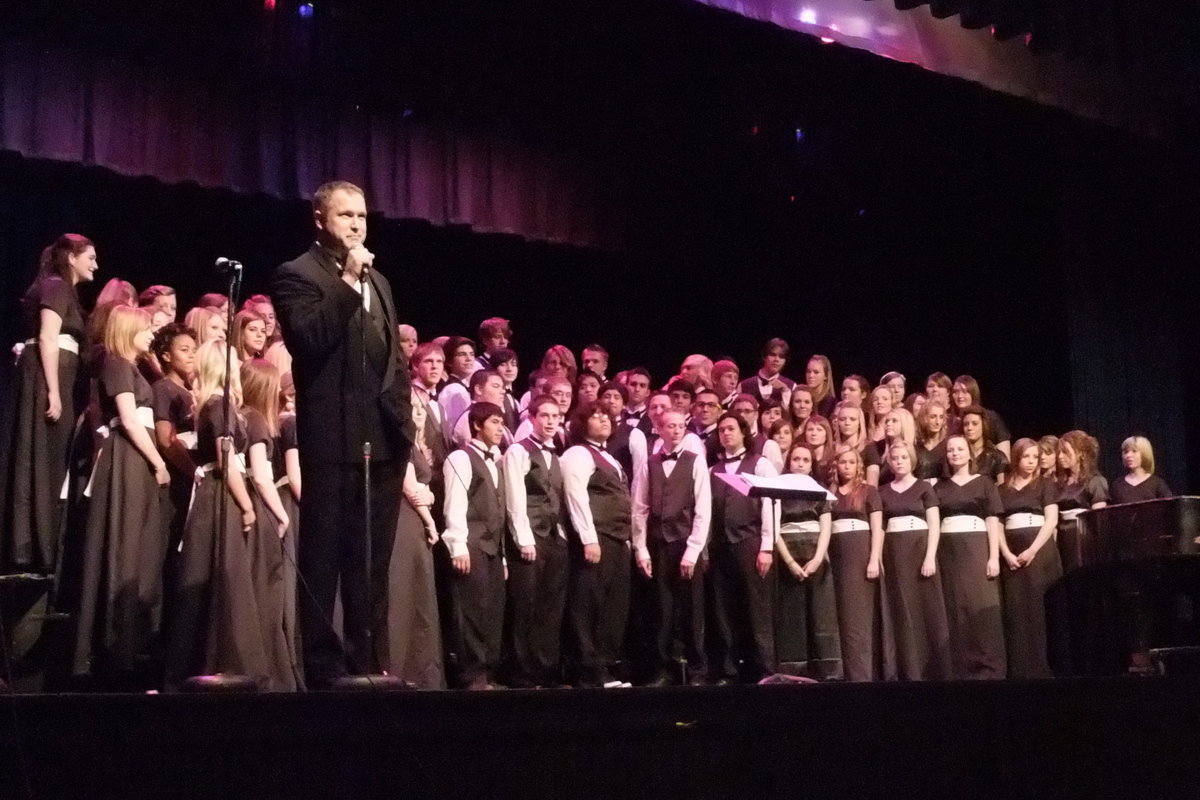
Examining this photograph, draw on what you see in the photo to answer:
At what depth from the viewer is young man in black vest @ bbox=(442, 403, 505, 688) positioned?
6.78 meters

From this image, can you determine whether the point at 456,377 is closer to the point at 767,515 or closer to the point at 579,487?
the point at 579,487

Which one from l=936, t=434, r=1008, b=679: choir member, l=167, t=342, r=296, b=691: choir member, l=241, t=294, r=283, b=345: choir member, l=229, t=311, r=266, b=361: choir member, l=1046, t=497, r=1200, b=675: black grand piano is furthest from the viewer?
l=936, t=434, r=1008, b=679: choir member

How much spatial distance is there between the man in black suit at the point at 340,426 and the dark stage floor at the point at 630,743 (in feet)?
2.34

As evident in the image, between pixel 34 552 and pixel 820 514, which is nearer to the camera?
pixel 34 552

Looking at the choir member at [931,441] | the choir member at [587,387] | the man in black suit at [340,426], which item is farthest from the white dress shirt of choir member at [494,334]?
the man in black suit at [340,426]

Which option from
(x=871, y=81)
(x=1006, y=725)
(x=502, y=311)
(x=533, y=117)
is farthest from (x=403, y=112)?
(x=1006, y=725)

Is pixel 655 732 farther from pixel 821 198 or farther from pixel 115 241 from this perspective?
pixel 821 198

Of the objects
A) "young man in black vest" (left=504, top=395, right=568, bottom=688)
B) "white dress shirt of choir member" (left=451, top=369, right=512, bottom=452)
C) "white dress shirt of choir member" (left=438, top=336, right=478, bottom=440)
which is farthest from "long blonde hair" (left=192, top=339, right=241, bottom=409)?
"white dress shirt of choir member" (left=438, top=336, right=478, bottom=440)

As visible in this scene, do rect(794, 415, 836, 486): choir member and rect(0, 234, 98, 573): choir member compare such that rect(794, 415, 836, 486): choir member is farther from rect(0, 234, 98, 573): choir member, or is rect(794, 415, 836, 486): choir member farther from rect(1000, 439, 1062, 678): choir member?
rect(0, 234, 98, 573): choir member

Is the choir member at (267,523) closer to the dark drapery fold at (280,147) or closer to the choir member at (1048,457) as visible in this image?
the dark drapery fold at (280,147)

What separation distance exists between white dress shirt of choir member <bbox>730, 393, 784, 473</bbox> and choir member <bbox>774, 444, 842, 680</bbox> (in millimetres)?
93

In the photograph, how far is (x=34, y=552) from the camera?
6.02 metres

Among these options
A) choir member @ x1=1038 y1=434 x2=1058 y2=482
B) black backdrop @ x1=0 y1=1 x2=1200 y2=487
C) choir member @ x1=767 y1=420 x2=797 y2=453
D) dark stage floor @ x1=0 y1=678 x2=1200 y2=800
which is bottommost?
dark stage floor @ x1=0 y1=678 x2=1200 y2=800

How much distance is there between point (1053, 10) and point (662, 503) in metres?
3.45
